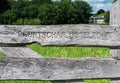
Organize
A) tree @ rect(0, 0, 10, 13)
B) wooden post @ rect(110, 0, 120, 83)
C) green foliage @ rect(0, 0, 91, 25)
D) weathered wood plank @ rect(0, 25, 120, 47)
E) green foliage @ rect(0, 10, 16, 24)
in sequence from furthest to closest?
tree @ rect(0, 0, 10, 13), green foliage @ rect(0, 10, 16, 24), green foliage @ rect(0, 0, 91, 25), wooden post @ rect(110, 0, 120, 83), weathered wood plank @ rect(0, 25, 120, 47)

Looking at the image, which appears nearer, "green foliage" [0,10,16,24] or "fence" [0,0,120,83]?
"fence" [0,0,120,83]

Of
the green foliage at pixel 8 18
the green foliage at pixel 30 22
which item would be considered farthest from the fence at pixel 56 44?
the green foliage at pixel 8 18

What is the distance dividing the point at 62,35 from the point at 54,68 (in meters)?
0.28

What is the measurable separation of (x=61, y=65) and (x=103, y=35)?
0.42 m

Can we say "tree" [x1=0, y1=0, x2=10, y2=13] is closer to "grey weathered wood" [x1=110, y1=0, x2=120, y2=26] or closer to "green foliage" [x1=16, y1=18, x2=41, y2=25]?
"green foliage" [x1=16, y1=18, x2=41, y2=25]

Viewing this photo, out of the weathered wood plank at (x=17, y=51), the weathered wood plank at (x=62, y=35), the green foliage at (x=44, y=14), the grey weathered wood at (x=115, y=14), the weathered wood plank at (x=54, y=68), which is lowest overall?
the green foliage at (x=44, y=14)

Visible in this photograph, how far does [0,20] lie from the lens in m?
45.8

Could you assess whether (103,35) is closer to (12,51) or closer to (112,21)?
(112,21)

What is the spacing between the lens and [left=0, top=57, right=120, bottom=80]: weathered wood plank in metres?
3.23

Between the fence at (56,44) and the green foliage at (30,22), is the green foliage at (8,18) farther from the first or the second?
the fence at (56,44)

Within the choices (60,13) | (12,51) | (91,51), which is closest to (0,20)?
(60,13)

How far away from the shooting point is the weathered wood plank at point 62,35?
3.19m

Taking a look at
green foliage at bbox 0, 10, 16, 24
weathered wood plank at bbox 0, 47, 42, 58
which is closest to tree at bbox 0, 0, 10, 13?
green foliage at bbox 0, 10, 16, 24

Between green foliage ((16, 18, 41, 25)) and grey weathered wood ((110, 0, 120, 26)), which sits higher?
grey weathered wood ((110, 0, 120, 26))
